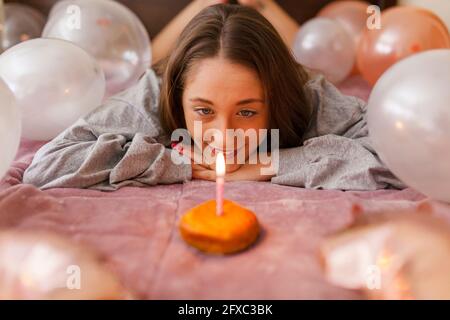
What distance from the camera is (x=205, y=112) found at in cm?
108

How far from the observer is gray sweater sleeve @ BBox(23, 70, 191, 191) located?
1.05 meters

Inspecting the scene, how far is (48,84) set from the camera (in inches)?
49.3

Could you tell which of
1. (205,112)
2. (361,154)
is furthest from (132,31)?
(361,154)

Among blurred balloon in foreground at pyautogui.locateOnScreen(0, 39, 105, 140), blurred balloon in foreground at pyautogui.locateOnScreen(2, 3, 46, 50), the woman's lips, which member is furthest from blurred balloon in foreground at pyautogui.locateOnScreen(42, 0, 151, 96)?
the woman's lips

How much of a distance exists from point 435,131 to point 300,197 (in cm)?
29

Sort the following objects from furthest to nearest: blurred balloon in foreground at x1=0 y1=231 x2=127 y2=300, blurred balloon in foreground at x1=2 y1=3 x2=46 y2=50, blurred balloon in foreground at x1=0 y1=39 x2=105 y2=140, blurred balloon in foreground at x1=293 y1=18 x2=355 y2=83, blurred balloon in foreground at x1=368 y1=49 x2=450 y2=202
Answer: blurred balloon in foreground at x1=2 y1=3 x2=46 y2=50
blurred balloon in foreground at x1=293 y1=18 x2=355 y2=83
blurred balloon in foreground at x1=0 y1=39 x2=105 y2=140
blurred balloon in foreground at x1=368 y1=49 x2=450 y2=202
blurred balloon in foreground at x1=0 y1=231 x2=127 y2=300

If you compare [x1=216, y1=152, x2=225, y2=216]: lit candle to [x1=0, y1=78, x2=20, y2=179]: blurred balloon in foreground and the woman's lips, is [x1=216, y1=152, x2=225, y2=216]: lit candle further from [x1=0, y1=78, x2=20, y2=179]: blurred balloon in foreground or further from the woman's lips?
[x1=0, y1=78, x2=20, y2=179]: blurred balloon in foreground

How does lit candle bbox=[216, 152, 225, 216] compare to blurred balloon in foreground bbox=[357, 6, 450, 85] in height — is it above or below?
below

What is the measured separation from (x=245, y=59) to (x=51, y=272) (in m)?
0.61

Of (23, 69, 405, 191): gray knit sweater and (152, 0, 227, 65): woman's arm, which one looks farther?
(152, 0, 227, 65): woman's arm

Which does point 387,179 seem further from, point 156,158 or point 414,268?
point 156,158

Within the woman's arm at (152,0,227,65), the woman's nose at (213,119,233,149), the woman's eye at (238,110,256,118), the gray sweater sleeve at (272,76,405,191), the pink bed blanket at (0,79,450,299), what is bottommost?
the pink bed blanket at (0,79,450,299)

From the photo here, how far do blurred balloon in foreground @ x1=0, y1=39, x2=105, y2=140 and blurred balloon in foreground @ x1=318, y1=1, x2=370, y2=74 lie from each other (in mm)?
1314

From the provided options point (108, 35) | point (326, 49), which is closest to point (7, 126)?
point (108, 35)
